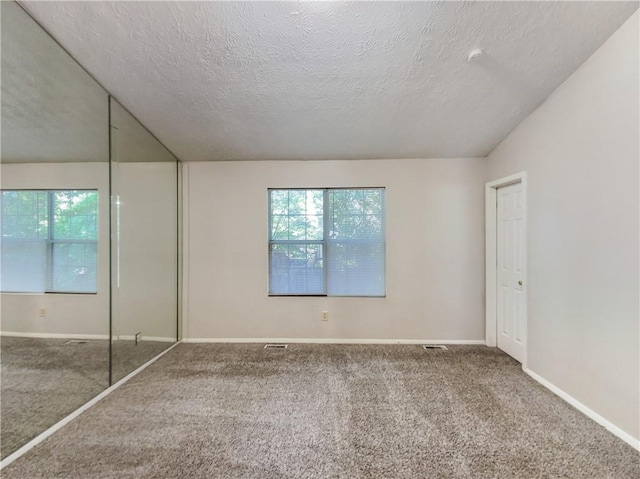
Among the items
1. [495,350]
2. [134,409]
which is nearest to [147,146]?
[134,409]

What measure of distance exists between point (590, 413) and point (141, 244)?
13.4 ft

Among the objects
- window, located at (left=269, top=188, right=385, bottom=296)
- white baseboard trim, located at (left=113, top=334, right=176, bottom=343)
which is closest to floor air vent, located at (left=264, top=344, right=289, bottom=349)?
window, located at (left=269, top=188, right=385, bottom=296)

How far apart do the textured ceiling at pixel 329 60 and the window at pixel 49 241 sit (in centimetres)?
101

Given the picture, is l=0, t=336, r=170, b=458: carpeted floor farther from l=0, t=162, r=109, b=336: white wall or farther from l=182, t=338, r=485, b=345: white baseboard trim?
l=182, t=338, r=485, b=345: white baseboard trim

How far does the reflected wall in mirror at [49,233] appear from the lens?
1.53 m

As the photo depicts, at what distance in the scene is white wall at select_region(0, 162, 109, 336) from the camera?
1560mm

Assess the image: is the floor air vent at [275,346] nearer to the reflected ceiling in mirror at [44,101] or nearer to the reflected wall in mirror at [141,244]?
the reflected wall in mirror at [141,244]

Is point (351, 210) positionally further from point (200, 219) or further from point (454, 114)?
point (200, 219)

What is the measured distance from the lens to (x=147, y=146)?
2676 mm

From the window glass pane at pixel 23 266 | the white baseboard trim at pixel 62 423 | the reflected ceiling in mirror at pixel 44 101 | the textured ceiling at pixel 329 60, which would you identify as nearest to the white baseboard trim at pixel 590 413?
the textured ceiling at pixel 329 60

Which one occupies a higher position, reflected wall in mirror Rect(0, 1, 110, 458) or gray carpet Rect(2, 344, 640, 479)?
reflected wall in mirror Rect(0, 1, 110, 458)

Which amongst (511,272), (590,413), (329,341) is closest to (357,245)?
(329,341)

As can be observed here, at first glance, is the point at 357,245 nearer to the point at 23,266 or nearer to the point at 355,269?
the point at 355,269

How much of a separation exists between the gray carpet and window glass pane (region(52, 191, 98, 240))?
4.47 ft
